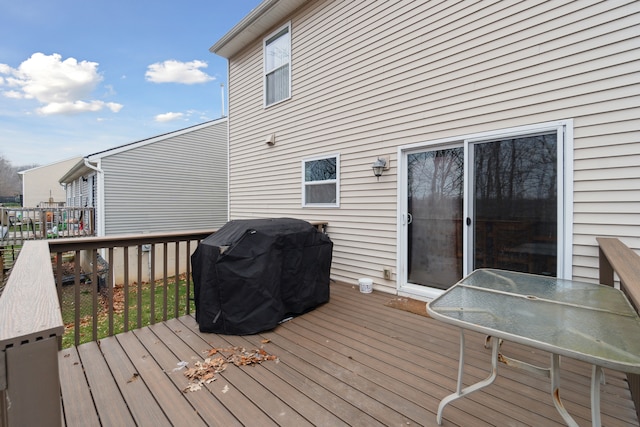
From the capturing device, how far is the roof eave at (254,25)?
5.49 m

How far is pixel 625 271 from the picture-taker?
1.58 meters

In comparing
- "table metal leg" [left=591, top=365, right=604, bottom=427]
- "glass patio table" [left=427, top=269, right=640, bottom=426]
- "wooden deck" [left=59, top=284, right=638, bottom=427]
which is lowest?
"wooden deck" [left=59, top=284, right=638, bottom=427]

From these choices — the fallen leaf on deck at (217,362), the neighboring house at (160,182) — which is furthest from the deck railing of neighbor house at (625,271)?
the neighboring house at (160,182)

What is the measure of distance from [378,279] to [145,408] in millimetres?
3164

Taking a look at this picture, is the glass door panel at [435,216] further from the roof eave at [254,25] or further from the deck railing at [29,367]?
the roof eave at [254,25]

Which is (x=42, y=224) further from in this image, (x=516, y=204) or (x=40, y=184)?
(x=40, y=184)

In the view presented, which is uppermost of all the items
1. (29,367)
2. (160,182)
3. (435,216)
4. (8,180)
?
(8,180)

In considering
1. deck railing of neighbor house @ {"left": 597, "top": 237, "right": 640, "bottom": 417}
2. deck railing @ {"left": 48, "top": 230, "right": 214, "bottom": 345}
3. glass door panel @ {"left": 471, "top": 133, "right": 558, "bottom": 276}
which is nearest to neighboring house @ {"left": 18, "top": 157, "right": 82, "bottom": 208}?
deck railing @ {"left": 48, "top": 230, "right": 214, "bottom": 345}

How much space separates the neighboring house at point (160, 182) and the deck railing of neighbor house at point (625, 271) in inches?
466

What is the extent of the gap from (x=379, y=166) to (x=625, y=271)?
9.41 feet

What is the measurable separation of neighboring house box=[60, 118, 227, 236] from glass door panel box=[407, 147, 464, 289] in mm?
9986

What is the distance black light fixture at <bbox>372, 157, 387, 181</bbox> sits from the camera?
4168 millimetres

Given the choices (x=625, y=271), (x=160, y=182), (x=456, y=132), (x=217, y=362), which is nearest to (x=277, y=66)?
(x=456, y=132)

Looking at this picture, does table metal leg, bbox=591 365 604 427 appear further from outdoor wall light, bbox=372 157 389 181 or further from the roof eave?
the roof eave
